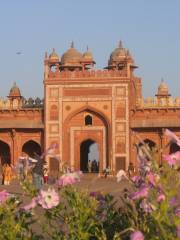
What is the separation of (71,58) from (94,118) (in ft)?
13.4

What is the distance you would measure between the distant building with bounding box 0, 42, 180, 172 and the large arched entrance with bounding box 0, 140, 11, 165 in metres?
2.12

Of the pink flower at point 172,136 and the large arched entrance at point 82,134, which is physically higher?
the large arched entrance at point 82,134

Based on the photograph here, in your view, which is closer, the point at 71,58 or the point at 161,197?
the point at 161,197

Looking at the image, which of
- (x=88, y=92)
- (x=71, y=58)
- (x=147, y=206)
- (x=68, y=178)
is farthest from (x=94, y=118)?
(x=147, y=206)

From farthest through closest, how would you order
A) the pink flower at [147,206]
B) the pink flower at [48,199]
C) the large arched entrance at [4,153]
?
1. the large arched entrance at [4,153]
2. the pink flower at [48,199]
3. the pink flower at [147,206]

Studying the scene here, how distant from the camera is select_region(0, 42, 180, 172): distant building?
28.3 metres

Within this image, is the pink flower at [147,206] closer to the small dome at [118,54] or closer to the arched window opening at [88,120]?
the arched window opening at [88,120]

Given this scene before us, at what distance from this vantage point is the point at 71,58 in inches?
1223

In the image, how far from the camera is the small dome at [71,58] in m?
30.8

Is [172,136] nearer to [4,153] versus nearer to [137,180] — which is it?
[137,180]

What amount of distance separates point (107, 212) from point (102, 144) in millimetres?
23621

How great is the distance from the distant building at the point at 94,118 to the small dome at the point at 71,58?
32.7 inches

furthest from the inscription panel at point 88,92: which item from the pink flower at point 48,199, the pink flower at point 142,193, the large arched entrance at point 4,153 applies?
the pink flower at point 142,193

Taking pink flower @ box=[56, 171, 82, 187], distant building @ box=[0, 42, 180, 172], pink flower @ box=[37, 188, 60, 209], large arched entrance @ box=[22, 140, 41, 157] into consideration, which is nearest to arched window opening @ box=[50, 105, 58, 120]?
distant building @ box=[0, 42, 180, 172]
